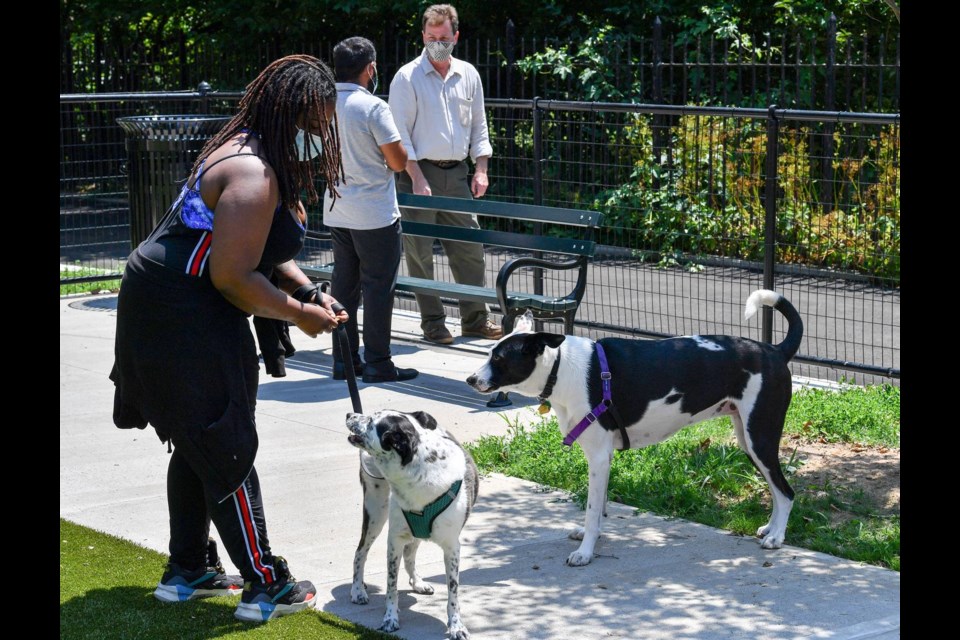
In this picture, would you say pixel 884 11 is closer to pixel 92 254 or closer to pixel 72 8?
pixel 92 254

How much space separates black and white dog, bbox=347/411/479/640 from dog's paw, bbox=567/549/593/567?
2.50 ft

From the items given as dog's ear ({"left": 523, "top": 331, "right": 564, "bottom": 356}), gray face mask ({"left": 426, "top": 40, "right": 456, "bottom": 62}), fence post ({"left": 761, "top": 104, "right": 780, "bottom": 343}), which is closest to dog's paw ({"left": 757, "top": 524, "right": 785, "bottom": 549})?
dog's ear ({"left": 523, "top": 331, "right": 564, "bottom": 356})

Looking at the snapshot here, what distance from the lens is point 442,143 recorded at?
9656mm

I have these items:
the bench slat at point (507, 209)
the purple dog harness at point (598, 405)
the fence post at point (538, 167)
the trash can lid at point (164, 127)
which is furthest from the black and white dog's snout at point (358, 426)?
the trash can lid at point (164, 127)

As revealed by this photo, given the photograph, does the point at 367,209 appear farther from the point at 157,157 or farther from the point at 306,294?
the point at 157,157

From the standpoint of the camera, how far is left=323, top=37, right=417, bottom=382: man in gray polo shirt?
823cm

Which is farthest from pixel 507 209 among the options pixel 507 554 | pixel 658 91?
pixel 658 91

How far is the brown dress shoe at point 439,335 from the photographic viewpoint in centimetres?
986

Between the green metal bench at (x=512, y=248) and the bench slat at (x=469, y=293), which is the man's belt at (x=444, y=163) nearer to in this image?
the green metal bench at (x=512, y=248)

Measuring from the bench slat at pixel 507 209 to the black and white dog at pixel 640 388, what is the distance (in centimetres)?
279

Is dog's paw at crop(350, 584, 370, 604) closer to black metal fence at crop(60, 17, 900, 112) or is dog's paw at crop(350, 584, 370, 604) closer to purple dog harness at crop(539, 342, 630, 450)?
purple dog harness at crop(539, 342, 630, 450)
